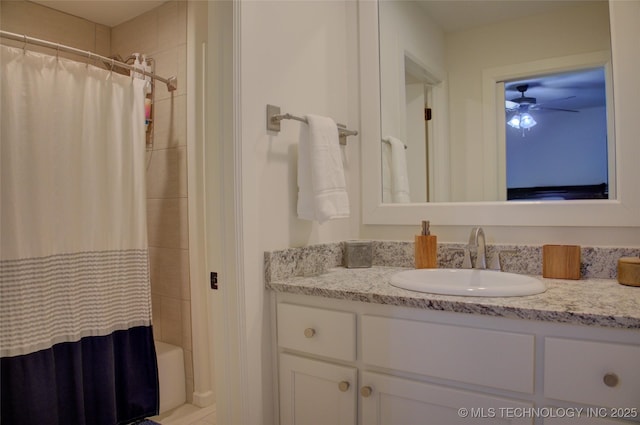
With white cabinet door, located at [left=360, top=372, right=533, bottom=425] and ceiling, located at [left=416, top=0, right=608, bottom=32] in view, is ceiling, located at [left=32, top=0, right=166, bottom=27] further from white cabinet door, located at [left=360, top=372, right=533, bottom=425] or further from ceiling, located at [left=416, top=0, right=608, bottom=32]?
white cabinet door, located at [left=360, top=372, right=533, bottom=425]

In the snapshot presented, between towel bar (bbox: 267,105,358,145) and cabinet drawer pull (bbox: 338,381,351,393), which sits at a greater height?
towel bar (bbox: 267,105,358,145)

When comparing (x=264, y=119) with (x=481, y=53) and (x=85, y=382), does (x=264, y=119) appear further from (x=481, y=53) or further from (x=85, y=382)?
(x=85, y=382)

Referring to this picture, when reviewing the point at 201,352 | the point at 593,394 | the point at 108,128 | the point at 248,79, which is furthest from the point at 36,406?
the point at 593,394

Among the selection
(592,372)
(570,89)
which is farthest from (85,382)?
(570,89)

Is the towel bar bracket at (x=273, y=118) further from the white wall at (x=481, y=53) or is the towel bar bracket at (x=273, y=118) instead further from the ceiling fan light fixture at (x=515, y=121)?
the ceiling fan light fixture at (x=515, y=121)

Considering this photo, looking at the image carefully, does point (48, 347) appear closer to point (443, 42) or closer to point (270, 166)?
point (270, 166)

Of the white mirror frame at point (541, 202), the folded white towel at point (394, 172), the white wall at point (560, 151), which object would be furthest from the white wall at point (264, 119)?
the white wall at point (560, 151)

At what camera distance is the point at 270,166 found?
4.57 feet

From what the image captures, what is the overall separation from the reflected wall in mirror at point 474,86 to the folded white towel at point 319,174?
36cm

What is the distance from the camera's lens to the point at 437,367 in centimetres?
107

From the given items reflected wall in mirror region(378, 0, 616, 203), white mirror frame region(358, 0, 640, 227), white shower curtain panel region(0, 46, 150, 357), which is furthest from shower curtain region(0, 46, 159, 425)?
reflected wall in mirror region(378, 0, 616, 203)

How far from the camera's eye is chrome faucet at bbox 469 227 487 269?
142 centimetres

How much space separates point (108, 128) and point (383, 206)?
4.35 ft

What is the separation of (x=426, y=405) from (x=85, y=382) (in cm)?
151
